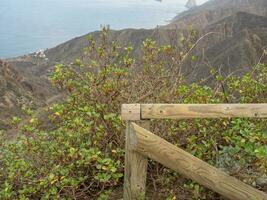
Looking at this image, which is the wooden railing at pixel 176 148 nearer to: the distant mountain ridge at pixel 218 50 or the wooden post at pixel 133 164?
the wooden post at pixel 133 164

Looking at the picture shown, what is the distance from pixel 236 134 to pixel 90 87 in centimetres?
182

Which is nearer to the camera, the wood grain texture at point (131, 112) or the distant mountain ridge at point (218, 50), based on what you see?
the wood grain texture at point (131, 112)

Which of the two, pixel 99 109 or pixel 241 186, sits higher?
pixel 99 109

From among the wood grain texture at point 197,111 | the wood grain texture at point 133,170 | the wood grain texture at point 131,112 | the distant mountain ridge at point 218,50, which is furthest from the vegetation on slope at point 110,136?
the distant mountain ridge at point 218,50

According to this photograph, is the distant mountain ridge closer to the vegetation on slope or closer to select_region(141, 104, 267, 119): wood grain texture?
the vegetation on slope

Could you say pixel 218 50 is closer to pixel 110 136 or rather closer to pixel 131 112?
pixel 110 136

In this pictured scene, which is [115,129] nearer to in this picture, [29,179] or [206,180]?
[29,179]

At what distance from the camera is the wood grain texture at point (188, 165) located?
377cm

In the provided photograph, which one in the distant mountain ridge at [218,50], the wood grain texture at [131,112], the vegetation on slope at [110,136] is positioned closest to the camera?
the wood grain texture at [131,112]

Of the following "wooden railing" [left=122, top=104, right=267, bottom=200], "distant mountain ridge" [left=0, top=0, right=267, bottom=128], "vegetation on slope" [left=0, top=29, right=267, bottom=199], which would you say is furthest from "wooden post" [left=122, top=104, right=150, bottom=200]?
"distant mountain ridge" [left=0, top=0, right=267, bottom=128]

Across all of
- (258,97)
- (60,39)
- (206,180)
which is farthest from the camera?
(60,39)

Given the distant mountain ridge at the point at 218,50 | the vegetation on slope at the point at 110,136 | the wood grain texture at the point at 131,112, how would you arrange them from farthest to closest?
1. the distant mountain ridge at the point at 218,50
2. the vegetation on slope at the point at 110,136
3. the wood grain texture at the point at 131,112

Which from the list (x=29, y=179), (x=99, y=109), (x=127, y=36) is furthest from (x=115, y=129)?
(x=127, y=36)

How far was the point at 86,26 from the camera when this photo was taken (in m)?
199
